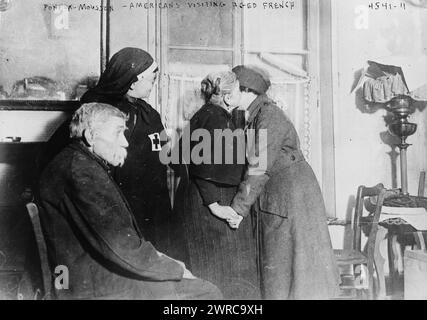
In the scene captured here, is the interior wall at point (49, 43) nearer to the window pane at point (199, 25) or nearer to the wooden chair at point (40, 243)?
the window pane at point (199, 25)

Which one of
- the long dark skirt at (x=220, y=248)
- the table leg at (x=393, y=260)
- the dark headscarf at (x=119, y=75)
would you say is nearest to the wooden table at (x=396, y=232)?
the table leg at (x=393, y=260)

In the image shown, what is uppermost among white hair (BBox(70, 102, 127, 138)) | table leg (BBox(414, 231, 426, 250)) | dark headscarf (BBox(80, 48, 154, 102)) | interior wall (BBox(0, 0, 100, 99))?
interior wall (BBox(0, 0, 100, 99))

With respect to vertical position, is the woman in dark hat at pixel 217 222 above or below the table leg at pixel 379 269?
above

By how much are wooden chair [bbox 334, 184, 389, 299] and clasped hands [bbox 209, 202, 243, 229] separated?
700mm

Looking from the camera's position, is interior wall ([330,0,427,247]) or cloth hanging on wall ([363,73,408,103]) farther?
cloth hanging on wall ([363,73,408,103])

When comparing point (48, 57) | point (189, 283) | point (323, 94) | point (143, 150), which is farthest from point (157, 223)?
point (323, 94)

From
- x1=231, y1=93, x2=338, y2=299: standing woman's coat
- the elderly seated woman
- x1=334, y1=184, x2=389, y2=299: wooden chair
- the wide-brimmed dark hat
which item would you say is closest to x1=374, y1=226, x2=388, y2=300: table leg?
x1=334, y1=184, x2=389, y2=299: wooden chair

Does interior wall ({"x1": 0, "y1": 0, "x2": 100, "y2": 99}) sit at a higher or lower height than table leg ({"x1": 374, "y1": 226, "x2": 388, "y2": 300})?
higher

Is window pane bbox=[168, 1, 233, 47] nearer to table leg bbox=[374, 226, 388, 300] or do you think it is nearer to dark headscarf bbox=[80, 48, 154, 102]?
dark headscarf bbox=[80, 48, 154, 102]

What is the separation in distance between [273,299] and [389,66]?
5.81 ft

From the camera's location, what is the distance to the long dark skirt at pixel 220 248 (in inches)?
93.6

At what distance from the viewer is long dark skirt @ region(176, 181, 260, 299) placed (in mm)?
2377

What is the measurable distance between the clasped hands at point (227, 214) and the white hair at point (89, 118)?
→ 31.0 inches
